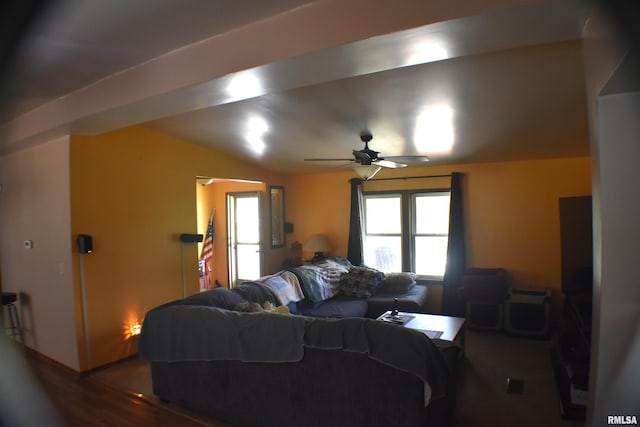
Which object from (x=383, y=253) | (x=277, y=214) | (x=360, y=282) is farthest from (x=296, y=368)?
(x=277, y=214)

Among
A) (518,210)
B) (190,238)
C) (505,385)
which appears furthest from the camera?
(518,210)

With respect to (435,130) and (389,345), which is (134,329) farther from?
(435,130)

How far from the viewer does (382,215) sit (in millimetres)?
5848

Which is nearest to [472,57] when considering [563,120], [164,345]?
[563,120]

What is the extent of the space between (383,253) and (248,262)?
2.45 metres

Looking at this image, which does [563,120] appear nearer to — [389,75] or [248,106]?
[389,75]

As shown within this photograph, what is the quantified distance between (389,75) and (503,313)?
3.35 metres

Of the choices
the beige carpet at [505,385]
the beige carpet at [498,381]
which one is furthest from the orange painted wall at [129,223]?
the beige carpet at [505,385]

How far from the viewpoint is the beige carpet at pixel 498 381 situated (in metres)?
2.63

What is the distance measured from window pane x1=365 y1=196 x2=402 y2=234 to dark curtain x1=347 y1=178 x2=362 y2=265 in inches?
7.8

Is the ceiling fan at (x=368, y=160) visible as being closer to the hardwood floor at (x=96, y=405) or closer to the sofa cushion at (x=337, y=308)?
the sofa cushion at (x=337, y=308)

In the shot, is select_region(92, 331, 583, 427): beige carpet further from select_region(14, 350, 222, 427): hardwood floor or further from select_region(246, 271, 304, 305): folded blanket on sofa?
select_region(246, 271, 304, 305): folded blanket on sofa

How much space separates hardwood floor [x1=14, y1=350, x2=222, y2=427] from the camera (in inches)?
104

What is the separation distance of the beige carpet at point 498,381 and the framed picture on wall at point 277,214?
2.92 m
